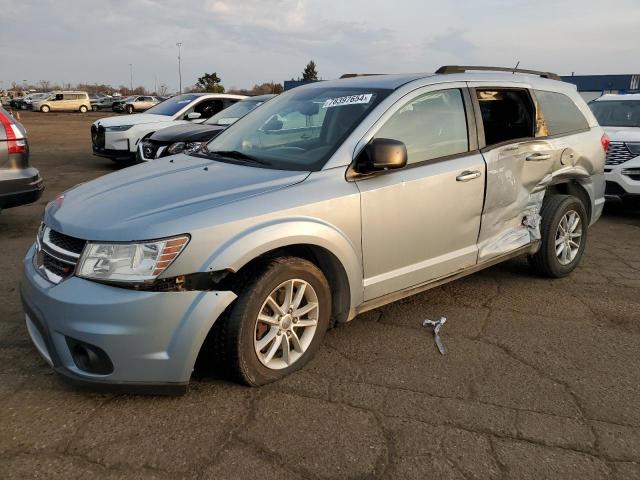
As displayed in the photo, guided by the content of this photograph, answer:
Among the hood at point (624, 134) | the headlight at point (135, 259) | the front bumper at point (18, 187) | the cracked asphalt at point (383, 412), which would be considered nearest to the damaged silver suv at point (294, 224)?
the headlight at point (135, 259)

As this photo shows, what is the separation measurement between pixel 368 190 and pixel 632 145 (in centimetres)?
600

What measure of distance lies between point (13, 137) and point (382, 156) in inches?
168

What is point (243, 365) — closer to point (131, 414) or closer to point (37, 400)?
point (131, 414)

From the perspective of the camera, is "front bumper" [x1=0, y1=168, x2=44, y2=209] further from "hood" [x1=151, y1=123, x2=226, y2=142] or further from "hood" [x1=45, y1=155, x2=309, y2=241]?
"hood" [x1=151, y1=123, x2=226, y2=142]

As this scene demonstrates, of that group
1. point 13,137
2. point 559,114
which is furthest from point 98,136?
point 559,114

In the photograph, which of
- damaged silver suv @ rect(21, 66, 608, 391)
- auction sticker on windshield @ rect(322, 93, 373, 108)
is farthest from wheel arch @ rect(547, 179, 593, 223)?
auction sticker on windshield @ rect(322, 93, 373, 108)

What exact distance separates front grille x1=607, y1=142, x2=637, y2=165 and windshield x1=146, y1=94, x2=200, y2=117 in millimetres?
8059

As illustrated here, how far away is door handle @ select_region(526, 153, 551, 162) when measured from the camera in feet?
13.9

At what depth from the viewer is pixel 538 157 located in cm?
432

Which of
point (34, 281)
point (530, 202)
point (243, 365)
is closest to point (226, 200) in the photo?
point (243, 365)

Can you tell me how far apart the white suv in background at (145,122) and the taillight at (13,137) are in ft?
16.0

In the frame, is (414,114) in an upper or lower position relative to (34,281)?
upper

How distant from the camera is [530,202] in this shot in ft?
14.3

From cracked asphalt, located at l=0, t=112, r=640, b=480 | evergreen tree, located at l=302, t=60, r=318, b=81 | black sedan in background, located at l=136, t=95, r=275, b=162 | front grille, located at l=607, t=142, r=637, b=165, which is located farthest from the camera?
evergreen tree, located at l=302, t=60, r=318, b=81
